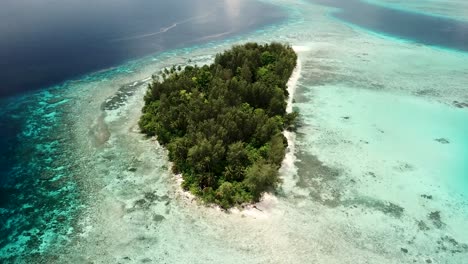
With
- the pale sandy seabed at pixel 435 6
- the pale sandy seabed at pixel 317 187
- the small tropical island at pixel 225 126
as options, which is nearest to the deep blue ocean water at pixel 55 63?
the pale sandy seabed at pixel 317 187

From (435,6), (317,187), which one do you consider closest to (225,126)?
(317,187)

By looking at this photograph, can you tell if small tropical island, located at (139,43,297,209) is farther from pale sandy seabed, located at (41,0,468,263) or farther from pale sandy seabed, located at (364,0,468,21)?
pale sandy seabed, located at (364,0,468,21)

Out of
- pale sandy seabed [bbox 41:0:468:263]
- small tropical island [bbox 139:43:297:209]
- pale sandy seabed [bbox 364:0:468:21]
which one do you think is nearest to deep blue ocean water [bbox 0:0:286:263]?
pale sandy seabed [bbox 41:0:468:263]

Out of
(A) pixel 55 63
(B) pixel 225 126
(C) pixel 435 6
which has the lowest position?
(B) pixel 225 126

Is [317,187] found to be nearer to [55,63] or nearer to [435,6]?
[55,63]

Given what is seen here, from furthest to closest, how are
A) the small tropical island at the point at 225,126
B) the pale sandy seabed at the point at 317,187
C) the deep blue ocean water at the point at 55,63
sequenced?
the small tropical island at the point at 225,126 < the deep blue ocean water at the point at 55,63 < the pale sandy seabed at the point at 317,187

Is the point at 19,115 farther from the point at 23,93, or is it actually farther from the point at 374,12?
the point at 374,12

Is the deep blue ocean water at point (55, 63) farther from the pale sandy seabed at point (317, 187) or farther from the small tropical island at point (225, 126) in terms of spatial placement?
the small tropical island at point (225, 126)
